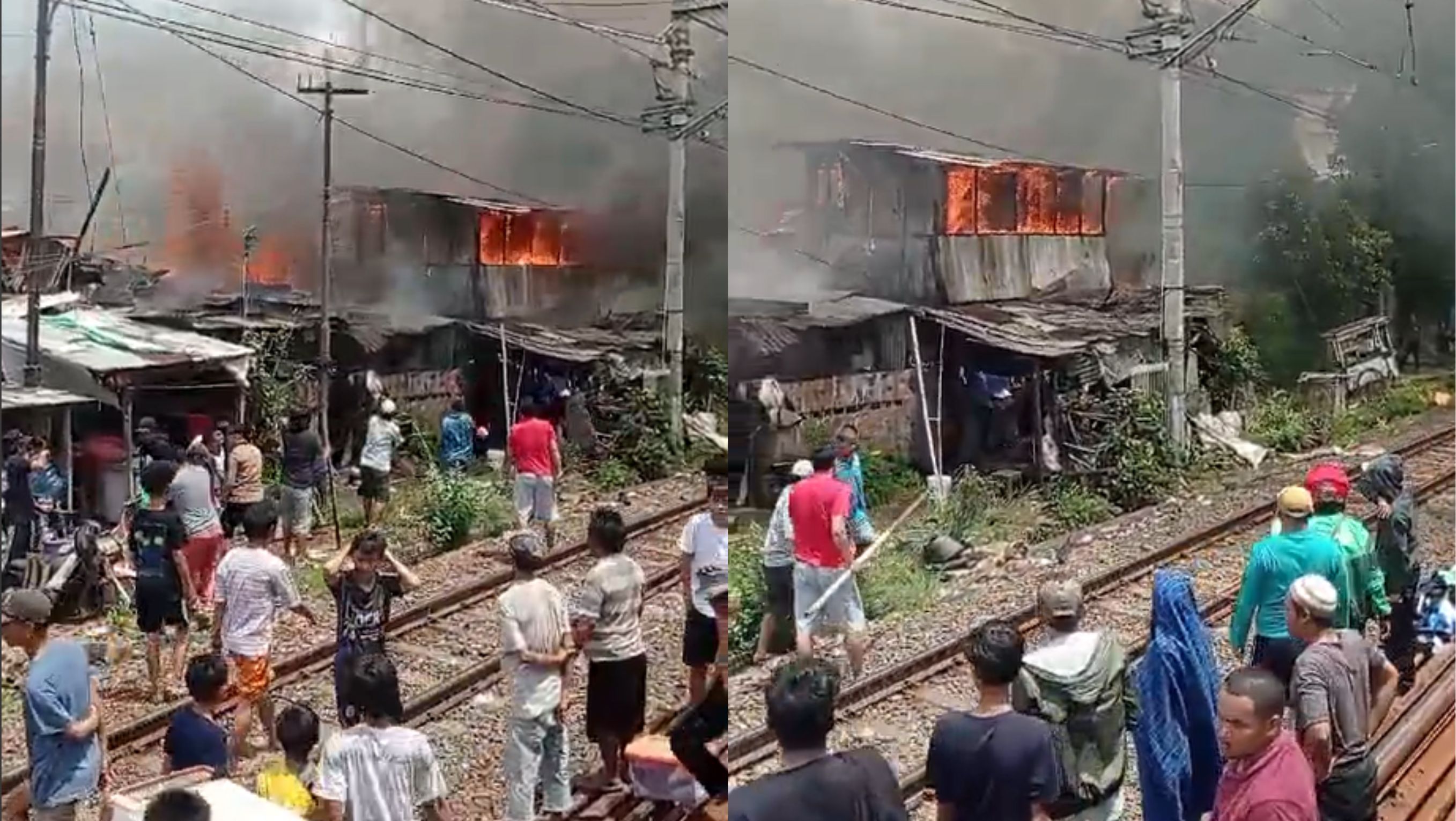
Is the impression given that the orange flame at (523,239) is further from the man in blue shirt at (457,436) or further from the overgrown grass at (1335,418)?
the overgrown grass at (1335,418)

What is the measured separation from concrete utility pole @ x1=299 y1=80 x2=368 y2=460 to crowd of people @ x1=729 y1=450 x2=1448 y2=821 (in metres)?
0.66

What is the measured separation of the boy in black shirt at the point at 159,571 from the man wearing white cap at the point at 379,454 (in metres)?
0.25

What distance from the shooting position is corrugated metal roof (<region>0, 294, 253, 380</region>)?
195 centimetres

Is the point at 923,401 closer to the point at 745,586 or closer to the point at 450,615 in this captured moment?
the point at 745,586

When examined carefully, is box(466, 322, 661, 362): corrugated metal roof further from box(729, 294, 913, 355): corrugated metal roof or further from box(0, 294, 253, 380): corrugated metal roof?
box(0, 294, 253, 380): corrugated metal roof

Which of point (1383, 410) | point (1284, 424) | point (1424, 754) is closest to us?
point (1284, 424)

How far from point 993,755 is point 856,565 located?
368 millimetres

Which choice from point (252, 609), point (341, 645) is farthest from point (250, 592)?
point (341, 645)

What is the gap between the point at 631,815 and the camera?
221 cm

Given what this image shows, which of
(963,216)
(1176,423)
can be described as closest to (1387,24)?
(1176,423)

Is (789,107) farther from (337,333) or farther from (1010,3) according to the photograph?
(337,333)

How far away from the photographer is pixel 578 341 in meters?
2.16

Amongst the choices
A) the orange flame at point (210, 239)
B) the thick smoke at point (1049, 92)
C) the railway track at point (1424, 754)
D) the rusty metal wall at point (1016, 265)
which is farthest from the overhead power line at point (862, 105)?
the railway track at point (1424, 754)

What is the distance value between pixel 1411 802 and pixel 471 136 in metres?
2.30
